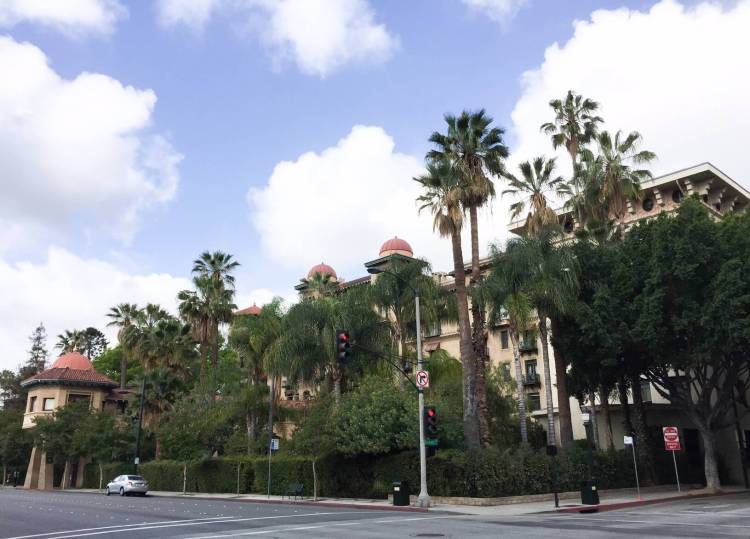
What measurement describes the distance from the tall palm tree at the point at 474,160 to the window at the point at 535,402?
19645 mm

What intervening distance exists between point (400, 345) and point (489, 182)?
1201 centimetres

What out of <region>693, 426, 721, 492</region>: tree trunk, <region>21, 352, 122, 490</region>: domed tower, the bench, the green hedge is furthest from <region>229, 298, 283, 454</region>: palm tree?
<region>21, 352, 122, 490</region>: domed tower

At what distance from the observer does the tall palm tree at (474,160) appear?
106ft

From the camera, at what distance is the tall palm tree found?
32.2 m

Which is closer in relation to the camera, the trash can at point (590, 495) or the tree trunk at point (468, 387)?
the trash can at point (590, 495)

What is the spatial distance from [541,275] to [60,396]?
5345 cm

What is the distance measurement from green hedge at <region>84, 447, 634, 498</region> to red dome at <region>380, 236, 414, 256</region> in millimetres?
28511

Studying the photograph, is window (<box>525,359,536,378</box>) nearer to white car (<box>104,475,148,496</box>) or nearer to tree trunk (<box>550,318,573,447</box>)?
tree trunk (<box>550,318,573,447</box>)

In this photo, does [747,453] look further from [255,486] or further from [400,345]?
[255,486]

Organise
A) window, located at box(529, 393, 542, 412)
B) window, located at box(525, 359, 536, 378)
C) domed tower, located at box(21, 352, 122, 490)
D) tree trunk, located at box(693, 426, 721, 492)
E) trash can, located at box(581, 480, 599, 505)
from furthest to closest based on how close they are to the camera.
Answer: domed tower, located at box(21, 352, 122, 490), window, located at box(525, 359, 536, 378), window, located at box(529, 393, 542, 412), tree trunk, located at box(693, 426, 721, 492), trash can, located at box(581, 480, 599, 505)

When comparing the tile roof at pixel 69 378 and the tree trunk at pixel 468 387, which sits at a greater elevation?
the tile roof at pixel 69 378

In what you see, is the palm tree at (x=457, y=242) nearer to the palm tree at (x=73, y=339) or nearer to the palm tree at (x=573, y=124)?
the palm tree at (x=573, y=124)

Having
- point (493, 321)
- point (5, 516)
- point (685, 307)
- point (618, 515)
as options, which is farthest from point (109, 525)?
point (685, 307)

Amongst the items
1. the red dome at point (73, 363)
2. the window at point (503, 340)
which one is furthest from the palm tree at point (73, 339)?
the window at point (503, 340)
